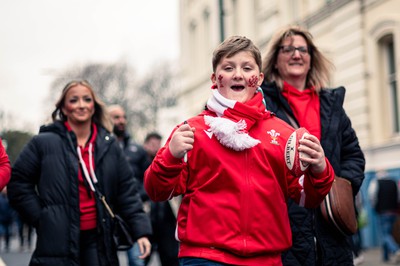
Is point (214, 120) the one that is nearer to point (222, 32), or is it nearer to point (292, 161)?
point (292, 161)

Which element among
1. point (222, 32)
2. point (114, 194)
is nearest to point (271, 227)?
point (114, 194)

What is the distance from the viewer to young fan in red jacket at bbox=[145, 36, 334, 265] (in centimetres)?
404

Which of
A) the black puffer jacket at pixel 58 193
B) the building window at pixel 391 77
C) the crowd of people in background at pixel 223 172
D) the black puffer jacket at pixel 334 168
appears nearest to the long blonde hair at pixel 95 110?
the crowd of people in background at pixel 223 172

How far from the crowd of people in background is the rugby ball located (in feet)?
0.18

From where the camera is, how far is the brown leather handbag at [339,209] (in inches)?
201

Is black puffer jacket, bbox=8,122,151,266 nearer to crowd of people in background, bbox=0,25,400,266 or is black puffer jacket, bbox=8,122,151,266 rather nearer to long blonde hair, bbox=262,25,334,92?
crowd of people in background, bbox=0,25,400,266

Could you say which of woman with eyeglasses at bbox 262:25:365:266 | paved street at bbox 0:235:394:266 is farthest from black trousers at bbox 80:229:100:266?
paved street at bbox 0:235:394:266

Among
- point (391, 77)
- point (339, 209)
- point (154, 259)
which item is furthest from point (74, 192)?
point (391, 77)

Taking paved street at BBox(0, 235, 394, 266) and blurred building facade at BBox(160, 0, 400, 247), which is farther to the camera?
blurred building facade at BBox(160, 0, 400, 247)

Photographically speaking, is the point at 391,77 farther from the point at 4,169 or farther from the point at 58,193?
the point at 4,169

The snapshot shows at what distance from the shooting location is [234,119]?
418 centimetres

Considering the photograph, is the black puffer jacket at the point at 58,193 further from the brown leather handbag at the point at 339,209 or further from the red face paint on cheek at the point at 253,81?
the red face paint on cheek at the point at 253,81

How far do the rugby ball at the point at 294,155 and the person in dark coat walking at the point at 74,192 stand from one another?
2420 millimetres

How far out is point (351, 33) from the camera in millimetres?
20516
